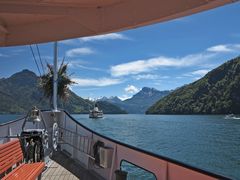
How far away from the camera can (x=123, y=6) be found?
4.35m

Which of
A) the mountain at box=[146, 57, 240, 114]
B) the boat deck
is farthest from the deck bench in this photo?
the mountain at box=[146, 57, 240, 114]

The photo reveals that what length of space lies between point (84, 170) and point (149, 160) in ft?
11.0

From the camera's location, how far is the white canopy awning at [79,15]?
3.78 meters

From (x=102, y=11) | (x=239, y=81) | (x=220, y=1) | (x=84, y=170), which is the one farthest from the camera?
(x=239, y=81)

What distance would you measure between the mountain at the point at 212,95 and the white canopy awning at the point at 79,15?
432 feet

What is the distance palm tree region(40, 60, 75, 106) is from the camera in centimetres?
1239

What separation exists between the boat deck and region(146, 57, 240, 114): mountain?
129 meters

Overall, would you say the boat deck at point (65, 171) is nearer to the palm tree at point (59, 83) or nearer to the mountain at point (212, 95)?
the palm tree at point (59, 83)

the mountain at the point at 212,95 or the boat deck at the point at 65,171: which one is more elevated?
the mountain at the point at 212,95

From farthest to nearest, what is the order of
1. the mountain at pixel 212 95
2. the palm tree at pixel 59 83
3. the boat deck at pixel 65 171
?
the mountain at pixel 212 95
the palm tree at pixel 59 83
the boat deck at pixel 65 171

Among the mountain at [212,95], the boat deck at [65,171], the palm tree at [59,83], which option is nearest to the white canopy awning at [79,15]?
the boat deck at [65,171]

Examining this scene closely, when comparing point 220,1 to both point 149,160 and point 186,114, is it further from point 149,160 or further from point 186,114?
point 186,114

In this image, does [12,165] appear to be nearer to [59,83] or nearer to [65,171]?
[65,171]

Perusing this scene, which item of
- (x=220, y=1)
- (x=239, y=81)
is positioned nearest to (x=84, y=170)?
(x=220, y=1)
